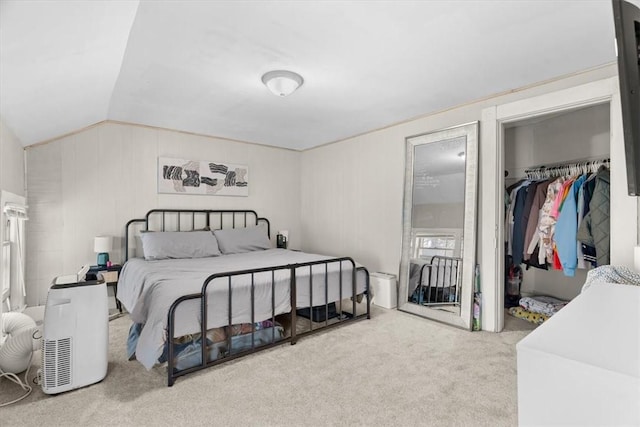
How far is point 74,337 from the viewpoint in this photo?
211cm

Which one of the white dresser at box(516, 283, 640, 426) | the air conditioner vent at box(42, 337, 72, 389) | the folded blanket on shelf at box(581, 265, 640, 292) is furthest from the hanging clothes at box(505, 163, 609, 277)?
the air conditioner vent at box(42, 337, 72, 389)

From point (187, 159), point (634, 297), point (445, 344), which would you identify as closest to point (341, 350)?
point (445, 344)

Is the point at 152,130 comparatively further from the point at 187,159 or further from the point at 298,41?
the point at 298,41

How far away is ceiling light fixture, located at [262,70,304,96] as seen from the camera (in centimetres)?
266

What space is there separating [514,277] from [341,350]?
8.18ft

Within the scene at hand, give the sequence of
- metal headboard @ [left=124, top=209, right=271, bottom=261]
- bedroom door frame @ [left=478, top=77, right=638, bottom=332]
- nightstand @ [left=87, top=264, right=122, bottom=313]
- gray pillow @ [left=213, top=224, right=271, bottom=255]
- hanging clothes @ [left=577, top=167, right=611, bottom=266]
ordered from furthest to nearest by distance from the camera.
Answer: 1. gray pillow @ [left=213, top=224, right=271, bottom=255]
2. metal headboard @ [left=124, top=209, right=271, bottom=261]
3. nightstand @ [left=87, top=264, right=122, bottom=313]
4. bedroom door frame @ [left=478, top=77, right=638, bottom=332]
5. hanging clothes @ [left=577, top=167, right=611, bottom=266]

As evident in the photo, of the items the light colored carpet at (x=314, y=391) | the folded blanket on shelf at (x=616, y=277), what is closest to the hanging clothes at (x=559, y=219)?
the folded blanket on shelf at (x=616, y=277)

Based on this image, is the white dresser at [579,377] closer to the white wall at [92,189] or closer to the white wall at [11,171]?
the white wall at [11,171]

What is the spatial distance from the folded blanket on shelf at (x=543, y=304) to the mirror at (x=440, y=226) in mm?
842

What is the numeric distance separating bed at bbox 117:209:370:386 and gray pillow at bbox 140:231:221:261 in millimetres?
11

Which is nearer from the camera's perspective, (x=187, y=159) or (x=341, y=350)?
(x=341, y=350)

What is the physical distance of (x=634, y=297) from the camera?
0.76 m

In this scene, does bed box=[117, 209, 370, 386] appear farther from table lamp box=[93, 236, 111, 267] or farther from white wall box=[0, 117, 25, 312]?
white wall box=[0, 117, 25, 312]

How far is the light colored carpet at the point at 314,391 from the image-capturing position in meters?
1.84
